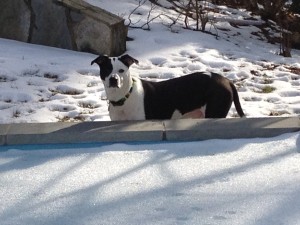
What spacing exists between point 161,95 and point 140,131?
41.9 inches

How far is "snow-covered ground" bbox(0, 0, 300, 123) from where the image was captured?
6.15 meters

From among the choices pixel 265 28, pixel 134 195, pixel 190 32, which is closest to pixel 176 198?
pixel 134 195

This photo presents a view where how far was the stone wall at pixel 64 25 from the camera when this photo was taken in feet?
25.0

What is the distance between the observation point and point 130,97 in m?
5.18

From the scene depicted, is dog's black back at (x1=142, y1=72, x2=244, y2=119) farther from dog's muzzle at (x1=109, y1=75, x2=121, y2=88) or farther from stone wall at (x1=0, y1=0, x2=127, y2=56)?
stone wall at (x1=0, y1=0, x2=127, y2=56)

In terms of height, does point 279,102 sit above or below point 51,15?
below

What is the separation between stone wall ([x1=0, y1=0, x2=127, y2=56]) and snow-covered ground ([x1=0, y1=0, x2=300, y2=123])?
0.51 ft

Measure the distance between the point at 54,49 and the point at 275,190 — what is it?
474 centimetres

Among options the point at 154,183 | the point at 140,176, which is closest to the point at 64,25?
the point at 140,176

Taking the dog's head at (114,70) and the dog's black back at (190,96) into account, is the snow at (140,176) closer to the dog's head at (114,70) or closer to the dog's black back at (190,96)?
the dog's black back at (190,96)

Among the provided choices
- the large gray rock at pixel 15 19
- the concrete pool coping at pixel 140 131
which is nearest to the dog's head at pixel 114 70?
the concrete pool coping at pixel 140 131

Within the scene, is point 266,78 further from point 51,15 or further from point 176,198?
point 176,198

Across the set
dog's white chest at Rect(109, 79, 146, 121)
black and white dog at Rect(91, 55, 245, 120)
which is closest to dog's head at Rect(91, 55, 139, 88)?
black and white dog at Rect(91, 55, 245, 120)

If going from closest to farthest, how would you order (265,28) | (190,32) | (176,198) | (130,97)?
(176,198) < (130,97) < (190,32) < (265,28)
